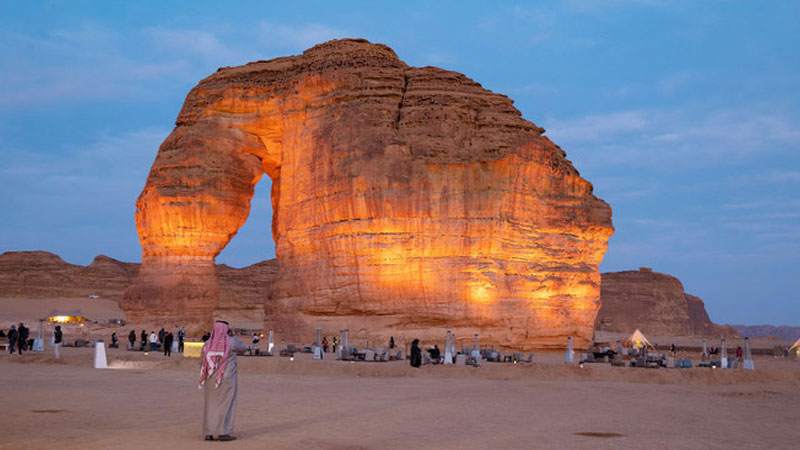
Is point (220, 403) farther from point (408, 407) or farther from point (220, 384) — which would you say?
point (408, 407)

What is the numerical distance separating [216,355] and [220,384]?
0.47 m

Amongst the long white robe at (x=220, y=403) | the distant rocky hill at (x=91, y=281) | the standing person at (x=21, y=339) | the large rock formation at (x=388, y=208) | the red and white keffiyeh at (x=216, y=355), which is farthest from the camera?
the distant rocky hill at (x=91, y=281)

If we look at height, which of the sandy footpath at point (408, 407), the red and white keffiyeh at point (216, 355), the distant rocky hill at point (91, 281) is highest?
the distant rocky hill at point (91, 281)

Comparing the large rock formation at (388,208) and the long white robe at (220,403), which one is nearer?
the long white robe at (220,403)

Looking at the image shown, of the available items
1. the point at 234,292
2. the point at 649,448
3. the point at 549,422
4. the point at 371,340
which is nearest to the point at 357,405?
the point at 549,422

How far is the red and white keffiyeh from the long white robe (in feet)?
0.21

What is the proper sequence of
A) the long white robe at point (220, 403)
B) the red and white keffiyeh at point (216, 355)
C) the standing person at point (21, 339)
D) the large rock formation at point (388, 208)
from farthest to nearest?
the large rock formation at point (388, 208) < the standing person at point (21, 339) < the red and white keffiyeh at point (216, 355) < the long white robe at point (220, 403)

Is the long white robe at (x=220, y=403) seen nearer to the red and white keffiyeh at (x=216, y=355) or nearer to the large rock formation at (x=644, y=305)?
the red and white keffiyeh at (x=216, y=355)

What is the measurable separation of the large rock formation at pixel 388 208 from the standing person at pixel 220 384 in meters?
28.0

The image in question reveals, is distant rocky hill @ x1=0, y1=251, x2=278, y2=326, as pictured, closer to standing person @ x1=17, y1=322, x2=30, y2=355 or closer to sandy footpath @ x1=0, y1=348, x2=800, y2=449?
standing person @ x1=17, y1=322, x2=30, y2=355

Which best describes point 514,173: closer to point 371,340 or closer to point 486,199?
point 486,199

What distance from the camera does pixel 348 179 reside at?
4084 cm

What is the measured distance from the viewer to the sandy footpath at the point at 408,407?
11.1 meters

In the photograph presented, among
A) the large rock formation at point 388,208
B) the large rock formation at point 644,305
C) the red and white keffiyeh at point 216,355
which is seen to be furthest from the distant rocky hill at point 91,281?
the red and white keffiyeh at point 216,355
